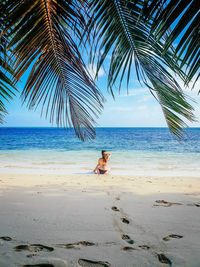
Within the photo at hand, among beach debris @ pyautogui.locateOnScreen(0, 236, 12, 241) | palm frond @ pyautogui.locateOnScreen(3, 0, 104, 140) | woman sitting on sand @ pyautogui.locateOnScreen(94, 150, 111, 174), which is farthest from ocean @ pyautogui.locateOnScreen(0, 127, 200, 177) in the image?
beach debris @ pyautogui.locateOnScreen(0, 236, 12, 241)

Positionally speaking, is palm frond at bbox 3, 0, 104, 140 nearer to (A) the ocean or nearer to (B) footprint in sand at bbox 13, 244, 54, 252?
(A) the ocean

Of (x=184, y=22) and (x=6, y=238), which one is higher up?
(x=184, y=22)

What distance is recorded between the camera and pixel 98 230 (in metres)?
2.36

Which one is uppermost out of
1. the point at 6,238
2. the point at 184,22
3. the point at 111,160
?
the point at 184,22

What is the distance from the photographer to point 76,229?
237 cm

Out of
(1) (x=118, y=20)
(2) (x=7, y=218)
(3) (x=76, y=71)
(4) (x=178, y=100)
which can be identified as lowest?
(2) (x=7, y=218)

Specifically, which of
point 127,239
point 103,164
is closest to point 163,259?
point 127,239

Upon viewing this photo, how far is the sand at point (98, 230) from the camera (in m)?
1.79

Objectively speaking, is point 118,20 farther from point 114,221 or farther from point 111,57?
point 114,221

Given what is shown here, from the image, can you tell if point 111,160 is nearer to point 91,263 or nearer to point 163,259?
point 163,259

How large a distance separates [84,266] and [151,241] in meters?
0.86

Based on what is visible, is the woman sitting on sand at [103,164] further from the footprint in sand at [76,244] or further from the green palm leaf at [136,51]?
the green palm leaf at [136,51]

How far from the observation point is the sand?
179cm

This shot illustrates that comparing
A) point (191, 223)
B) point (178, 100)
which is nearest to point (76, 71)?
point (178, 100)
